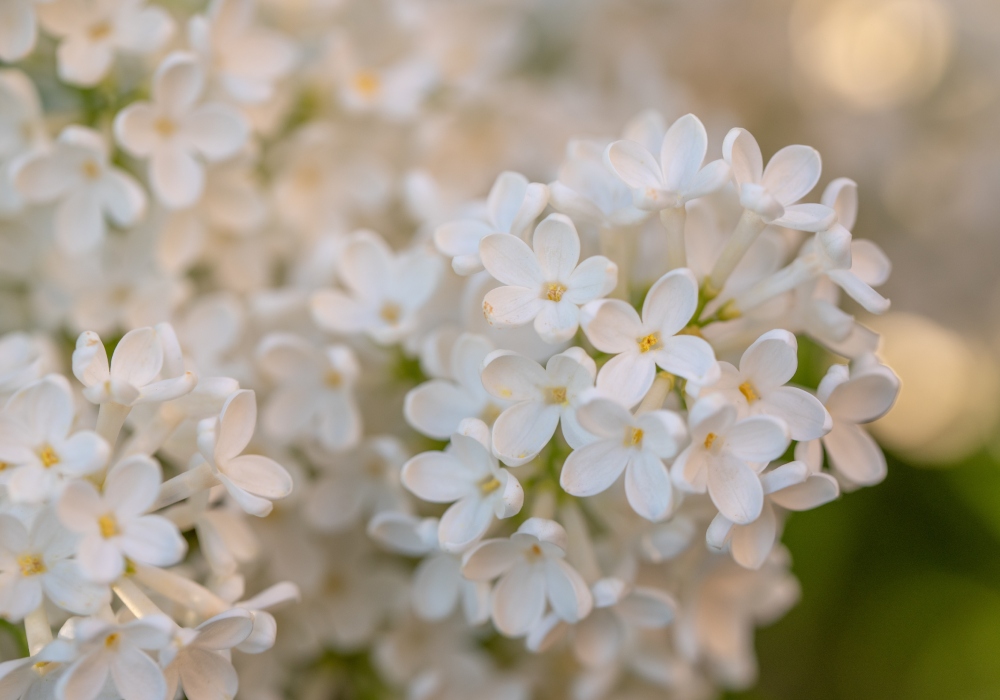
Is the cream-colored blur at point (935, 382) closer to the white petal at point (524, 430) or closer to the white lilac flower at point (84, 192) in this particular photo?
the white petal at point (524, 430)

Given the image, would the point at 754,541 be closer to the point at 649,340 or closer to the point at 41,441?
the point at 649,340

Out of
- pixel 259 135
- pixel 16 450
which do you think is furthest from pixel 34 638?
pixel 259 135

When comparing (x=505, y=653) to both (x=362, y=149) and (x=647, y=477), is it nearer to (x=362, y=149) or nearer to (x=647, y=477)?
(x=647, y=477)

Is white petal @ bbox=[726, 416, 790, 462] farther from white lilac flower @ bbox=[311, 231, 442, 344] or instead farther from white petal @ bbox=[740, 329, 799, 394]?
white lilac flower @ bbox=[311, 231, 442, 344]

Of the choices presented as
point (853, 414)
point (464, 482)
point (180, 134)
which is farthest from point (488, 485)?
point (180, 134)

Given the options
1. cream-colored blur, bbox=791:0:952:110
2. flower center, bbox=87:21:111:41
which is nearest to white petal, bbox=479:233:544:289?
flower center, bbox=87:21:111:41

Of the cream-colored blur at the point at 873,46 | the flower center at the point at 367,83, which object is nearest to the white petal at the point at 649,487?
the flower center at the point at 367,83

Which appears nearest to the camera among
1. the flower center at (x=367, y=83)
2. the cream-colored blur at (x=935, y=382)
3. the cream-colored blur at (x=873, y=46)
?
the flower center at (x=367, y=83)
